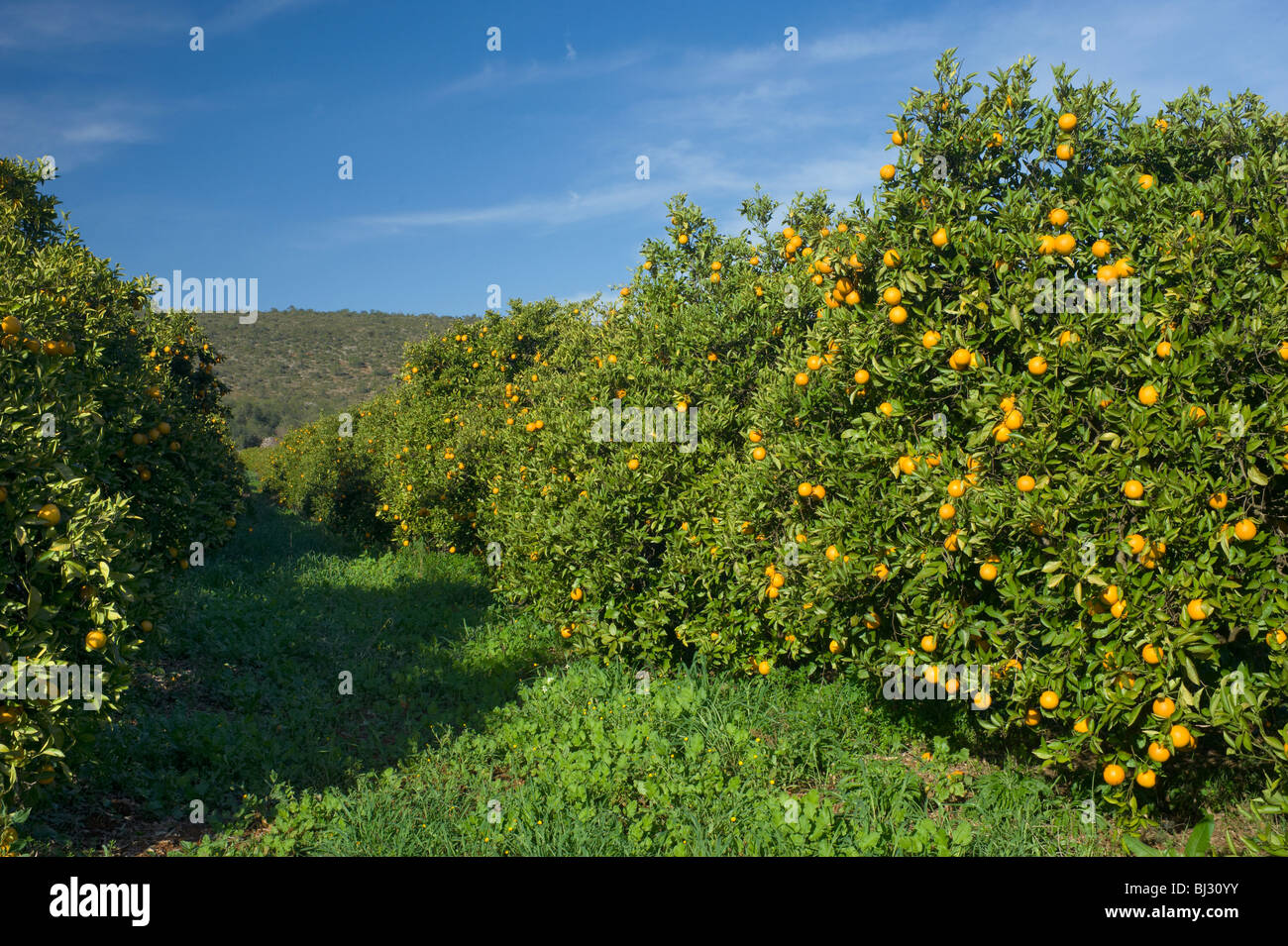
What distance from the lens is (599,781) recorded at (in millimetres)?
4832

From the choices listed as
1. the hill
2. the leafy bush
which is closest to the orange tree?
the leafy bush

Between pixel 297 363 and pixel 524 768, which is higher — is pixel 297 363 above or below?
above

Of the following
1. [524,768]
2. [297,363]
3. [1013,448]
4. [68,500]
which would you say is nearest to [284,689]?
[524,768]

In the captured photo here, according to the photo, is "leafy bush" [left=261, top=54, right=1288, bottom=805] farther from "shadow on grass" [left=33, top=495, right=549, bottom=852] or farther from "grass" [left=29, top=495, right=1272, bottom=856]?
"shadow on grass" [left=33, top=495, right=549, bottom=852]

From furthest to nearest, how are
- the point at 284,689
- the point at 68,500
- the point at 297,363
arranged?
the point at 297,363, the point at 284,689, the point at 68,500

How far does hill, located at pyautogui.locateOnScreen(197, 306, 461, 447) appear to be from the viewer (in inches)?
1864

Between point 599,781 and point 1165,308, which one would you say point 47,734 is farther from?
point 1165,308

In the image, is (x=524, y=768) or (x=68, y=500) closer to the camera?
(x=68, y=500)

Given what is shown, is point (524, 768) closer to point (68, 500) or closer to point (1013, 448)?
point (68, 500)

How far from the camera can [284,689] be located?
23.6 ft

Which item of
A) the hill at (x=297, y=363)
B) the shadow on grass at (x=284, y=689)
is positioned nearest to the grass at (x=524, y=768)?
the shadow on grass at (x=284, y=689)

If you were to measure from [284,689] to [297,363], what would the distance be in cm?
5442

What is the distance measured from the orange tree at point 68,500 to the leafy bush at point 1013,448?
326cm

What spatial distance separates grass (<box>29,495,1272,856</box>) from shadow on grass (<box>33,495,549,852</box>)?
0.02 m
